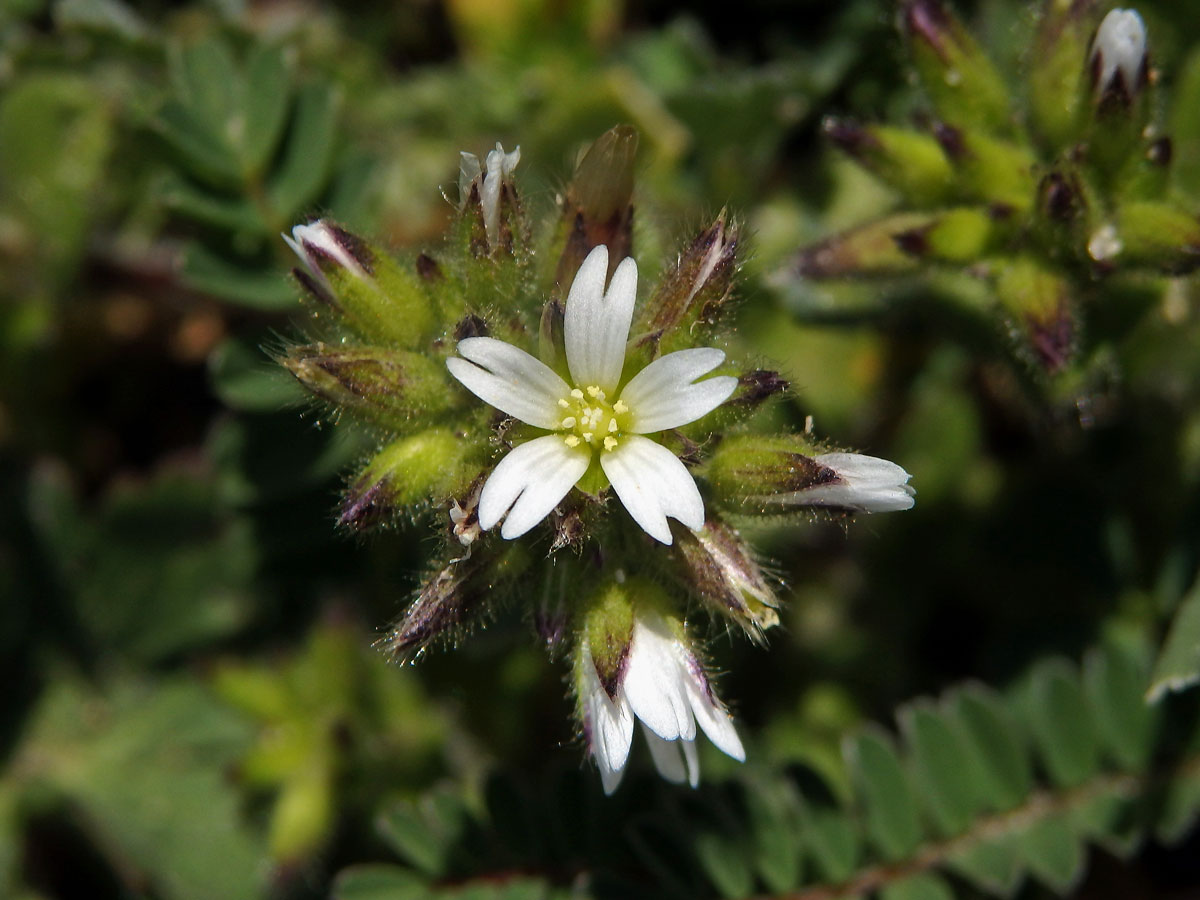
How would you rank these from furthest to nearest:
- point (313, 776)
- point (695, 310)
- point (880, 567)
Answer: point (880, 567)
point (313, 776)
point (695, 310)

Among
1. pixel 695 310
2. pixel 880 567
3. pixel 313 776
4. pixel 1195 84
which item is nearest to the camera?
pixel 695 310

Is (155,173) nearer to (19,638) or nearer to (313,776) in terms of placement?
(19,638)

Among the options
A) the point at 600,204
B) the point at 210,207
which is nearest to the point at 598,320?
the point at 600,204

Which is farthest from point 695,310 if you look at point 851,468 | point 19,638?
point 19,638

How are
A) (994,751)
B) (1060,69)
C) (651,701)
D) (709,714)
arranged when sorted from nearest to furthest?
(651,701), (709,714), (1060,69), (994,751)

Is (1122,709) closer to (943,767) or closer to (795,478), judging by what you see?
(943,767)

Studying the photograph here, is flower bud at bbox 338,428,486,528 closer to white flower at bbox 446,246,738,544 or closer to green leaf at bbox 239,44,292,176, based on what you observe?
white flower at bbox 446,246,738,544

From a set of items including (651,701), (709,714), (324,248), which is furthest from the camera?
(324,248)
